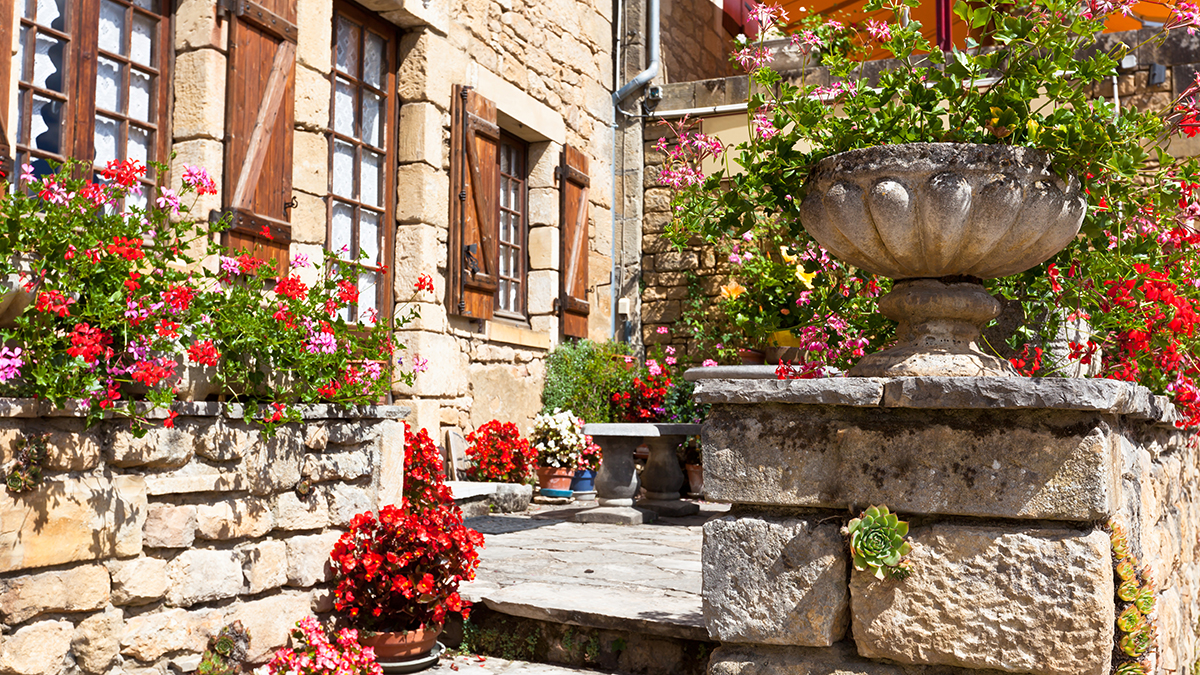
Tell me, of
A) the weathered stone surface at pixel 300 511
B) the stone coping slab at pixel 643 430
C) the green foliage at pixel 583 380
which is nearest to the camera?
the weathered stone surface at pixel 300 511

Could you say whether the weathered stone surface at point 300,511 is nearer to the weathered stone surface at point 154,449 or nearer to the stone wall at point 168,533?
the stone wall at point 168,533

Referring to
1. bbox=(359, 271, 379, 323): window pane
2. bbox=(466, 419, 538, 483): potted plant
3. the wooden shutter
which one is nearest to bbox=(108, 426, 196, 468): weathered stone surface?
bbox=(359, 271, 379, 323): window pane

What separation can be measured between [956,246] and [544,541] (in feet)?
10.3

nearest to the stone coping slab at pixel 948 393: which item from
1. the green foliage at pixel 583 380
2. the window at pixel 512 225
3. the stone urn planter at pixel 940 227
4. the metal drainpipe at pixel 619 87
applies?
the stone urn planter at pixel 940 227

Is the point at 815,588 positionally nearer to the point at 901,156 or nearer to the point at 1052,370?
the point at 901,156

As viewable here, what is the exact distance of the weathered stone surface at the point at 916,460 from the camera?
208cm

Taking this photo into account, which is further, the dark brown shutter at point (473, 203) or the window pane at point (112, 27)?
the dark brown shutter at point (473, 203)

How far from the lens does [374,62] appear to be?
20.2 feet

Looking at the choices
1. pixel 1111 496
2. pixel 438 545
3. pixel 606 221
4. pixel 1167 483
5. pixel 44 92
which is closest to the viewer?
pixel 1111 496

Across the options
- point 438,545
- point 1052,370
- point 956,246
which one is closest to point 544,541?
point 438,545

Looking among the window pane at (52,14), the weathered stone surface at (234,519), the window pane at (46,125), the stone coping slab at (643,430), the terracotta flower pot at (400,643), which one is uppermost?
the window pane at (52,14)

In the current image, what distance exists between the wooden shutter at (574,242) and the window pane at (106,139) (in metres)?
3.91

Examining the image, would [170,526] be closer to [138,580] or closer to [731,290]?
[138,580]

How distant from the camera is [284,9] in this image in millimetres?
5070
